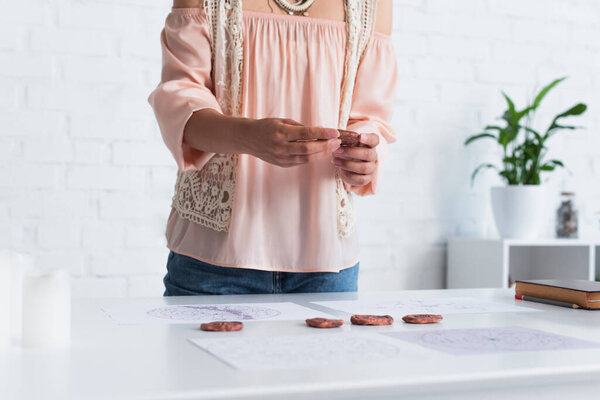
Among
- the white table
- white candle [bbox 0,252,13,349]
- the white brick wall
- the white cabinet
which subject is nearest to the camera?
the white table

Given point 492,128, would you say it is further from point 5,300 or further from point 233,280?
point 5,300

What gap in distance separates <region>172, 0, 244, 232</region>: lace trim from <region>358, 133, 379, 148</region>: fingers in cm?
21

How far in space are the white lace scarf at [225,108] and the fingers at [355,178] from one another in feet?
0.13

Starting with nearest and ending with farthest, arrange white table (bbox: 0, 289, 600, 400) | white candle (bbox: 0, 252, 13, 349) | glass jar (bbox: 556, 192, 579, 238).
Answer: white table (bbox: 0, 289, 600, 400) < white candle (bbox: 0, 252, 13, 349) < glass jar (bbox: 556, 192, 579, 238)

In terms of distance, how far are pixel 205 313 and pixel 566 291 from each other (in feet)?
1.70

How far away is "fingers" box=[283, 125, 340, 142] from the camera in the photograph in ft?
3.14

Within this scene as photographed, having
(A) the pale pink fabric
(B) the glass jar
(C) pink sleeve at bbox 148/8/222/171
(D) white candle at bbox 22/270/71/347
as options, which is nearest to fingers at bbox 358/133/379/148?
(A) the pale pink fabric

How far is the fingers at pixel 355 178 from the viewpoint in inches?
43.8

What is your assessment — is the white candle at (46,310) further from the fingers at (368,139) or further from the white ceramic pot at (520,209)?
the white ceramic pot at (520,209)

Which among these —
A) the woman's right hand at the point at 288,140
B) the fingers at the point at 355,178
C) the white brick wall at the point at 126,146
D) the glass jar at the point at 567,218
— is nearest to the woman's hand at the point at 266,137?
the woman's right hand at the point at 288,140

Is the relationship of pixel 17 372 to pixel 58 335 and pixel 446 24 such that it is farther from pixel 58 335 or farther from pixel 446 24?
pixel 446 24

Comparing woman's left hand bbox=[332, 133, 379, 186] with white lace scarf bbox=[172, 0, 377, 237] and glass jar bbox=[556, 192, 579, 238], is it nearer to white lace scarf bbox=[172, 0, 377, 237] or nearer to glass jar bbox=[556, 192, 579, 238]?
white lace scarf bbox=[172, 0, 377, 237]

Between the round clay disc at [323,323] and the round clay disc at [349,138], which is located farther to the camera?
the round clay disc at [349,138]

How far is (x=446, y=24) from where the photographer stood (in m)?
2.54
